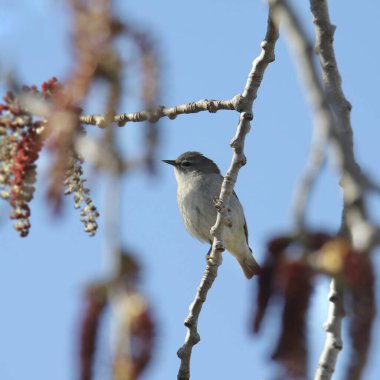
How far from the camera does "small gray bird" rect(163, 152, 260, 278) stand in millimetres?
9445

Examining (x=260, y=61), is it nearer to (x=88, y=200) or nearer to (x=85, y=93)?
(x=88, y=200)

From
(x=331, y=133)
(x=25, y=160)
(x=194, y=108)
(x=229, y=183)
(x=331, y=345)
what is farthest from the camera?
(x=229, y=183)

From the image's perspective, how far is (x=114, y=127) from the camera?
142 cm

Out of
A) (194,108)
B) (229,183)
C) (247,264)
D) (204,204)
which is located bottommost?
(229,183)

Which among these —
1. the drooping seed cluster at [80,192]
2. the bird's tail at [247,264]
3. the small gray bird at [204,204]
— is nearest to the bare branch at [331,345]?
the drooping seed cluster at [80,192]

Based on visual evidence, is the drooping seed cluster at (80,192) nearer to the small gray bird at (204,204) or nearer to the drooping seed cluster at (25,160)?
the drooping seed cluster at (25,160)

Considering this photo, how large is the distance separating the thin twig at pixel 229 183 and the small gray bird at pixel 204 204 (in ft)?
10.2

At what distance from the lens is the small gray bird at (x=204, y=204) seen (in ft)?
31.0

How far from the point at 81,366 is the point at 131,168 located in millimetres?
429

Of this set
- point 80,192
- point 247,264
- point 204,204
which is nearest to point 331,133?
A: point 80,192

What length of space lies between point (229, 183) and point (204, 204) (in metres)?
3.95

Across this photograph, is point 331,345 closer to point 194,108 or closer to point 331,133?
point 194,108

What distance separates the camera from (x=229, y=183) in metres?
5.51

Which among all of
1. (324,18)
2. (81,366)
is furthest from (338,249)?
(324,18)
